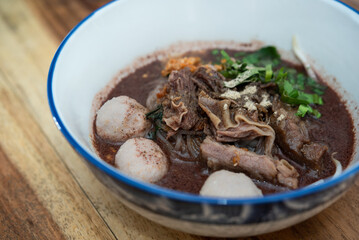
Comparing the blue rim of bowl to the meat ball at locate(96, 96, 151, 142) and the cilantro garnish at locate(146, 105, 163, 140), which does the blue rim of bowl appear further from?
the cilantro garnish at locate(146, 105, 163, 140)

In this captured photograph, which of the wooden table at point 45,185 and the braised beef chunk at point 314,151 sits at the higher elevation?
the braised beef chunk at point 314,151

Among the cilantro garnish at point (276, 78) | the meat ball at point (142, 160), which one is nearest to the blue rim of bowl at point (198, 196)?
the meat ball at point (142, 160)

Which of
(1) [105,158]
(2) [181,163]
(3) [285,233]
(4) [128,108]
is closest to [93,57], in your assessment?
(4) [128,108]

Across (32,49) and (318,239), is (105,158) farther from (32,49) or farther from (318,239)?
(32,49)

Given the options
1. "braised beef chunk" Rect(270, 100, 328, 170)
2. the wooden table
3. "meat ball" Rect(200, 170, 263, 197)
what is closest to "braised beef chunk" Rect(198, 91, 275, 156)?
"braised beef chunk" Rect(270, 100, 328, 170)

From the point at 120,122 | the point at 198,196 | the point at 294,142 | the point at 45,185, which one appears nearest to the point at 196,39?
the point at 120,122

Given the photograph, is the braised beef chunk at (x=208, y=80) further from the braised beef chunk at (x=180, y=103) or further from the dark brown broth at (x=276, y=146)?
the dark brown broth at (x=276, y=146)
